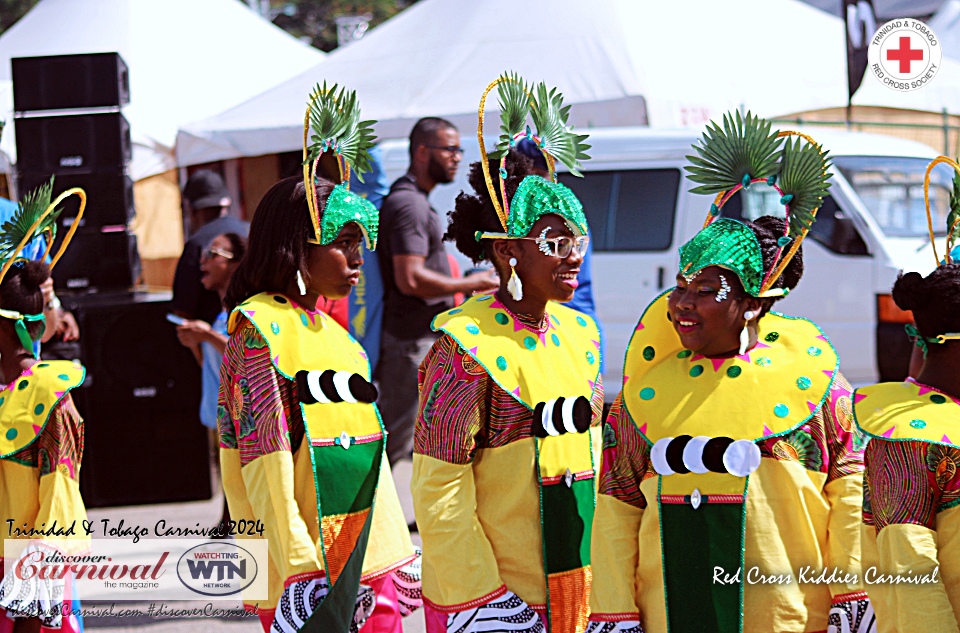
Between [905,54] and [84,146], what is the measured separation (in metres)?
6.49

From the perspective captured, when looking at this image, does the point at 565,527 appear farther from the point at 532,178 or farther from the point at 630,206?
the point at 630,206

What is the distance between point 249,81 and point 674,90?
5.48 m

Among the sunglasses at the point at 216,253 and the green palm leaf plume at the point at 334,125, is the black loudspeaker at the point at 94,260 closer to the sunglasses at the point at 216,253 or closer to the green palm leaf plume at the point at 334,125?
the sunglasses at the point at 216,253

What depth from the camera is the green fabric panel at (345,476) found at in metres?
3.07

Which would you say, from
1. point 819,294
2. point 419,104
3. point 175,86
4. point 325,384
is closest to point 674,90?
point 419,104

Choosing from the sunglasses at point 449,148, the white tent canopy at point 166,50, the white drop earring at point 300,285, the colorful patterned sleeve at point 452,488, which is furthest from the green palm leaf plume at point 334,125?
the white tent canopy at point 166,50

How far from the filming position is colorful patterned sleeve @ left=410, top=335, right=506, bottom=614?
284cm

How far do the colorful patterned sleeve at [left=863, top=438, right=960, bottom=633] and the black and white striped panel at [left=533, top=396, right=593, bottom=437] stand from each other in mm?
839

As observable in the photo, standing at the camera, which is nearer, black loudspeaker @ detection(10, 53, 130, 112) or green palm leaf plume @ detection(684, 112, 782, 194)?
green palm leaf plume @ detection(684, 112, 782, 194)

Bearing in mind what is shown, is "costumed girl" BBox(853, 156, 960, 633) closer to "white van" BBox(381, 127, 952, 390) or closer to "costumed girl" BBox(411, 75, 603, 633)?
"costumed girl" BBox(411, 75, 603, 633)

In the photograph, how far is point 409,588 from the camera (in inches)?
130

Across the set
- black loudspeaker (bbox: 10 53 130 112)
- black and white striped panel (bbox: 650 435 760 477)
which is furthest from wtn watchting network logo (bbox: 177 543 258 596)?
black loudspeaker (bbox: 10 53 130 112)

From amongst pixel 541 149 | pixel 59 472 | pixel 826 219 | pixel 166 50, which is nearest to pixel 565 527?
pixel 541 149

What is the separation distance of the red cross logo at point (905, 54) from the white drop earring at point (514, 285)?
731cm
